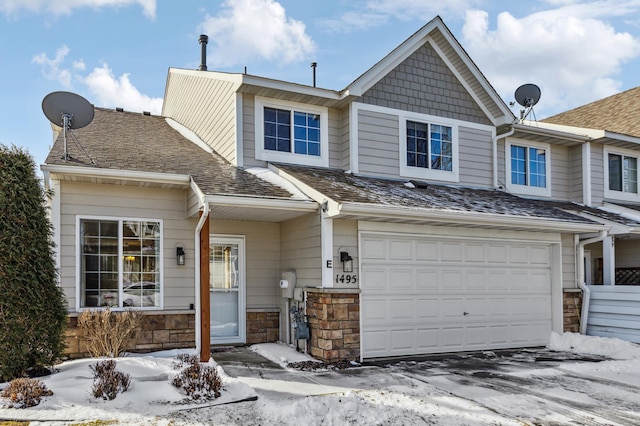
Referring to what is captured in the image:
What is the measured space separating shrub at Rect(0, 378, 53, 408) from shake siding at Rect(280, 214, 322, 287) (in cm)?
416

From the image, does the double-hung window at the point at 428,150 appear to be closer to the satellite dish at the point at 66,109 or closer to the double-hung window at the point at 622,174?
the double-hung window at the point at 622,174

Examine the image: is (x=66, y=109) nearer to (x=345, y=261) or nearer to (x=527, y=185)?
(x=345, y=261)

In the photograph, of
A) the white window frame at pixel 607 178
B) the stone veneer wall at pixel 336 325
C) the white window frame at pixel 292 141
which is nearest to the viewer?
the stone veneer wall at pixel 336 325

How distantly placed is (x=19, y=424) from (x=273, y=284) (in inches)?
212

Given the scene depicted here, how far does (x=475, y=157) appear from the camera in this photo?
11.4 meters

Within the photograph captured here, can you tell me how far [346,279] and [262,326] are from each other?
7.48 ft

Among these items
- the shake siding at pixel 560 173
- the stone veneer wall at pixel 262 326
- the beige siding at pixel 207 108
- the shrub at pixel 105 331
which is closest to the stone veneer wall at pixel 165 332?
the shrub at pixel 105 331

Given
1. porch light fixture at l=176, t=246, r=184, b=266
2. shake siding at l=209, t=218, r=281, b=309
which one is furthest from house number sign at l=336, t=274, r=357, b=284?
porch light fixture at l=176, t=246, r=184, b=266

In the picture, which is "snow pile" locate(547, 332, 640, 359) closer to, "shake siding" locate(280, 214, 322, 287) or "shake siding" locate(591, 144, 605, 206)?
"shake siding" locate(591, 144, 605, 206)

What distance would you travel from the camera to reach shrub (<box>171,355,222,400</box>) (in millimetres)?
5613

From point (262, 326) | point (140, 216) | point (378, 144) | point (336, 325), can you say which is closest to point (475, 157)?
point (378, 144)

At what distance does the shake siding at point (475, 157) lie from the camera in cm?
1120

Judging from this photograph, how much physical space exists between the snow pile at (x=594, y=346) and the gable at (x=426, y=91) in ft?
16.0

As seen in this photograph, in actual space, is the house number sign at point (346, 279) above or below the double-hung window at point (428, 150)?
below
